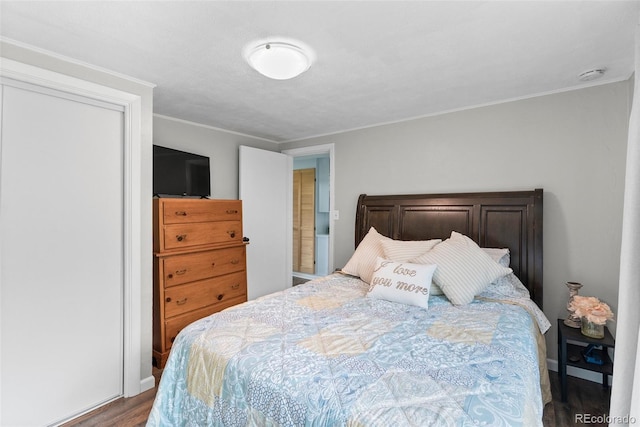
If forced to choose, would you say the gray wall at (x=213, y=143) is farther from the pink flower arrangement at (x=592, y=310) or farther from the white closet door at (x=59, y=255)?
the pink flower arrangement at (x=592, y=310)

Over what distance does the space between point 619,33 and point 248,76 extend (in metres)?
2.19

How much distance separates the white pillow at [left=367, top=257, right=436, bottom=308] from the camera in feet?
6.71

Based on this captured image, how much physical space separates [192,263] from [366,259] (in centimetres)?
159

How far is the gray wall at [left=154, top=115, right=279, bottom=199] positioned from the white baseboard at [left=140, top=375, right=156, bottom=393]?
196cm

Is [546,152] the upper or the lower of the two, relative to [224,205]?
upper

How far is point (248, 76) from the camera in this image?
2.21 m

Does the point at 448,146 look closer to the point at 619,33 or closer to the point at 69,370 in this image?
the point at 619,33

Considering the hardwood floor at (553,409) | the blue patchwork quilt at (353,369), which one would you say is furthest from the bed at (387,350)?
the hardwood floor at (553,409)

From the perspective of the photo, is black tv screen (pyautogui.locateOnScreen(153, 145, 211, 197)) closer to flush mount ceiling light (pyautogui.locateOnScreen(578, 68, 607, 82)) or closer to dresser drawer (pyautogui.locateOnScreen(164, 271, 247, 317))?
dresser drawer (pyautogui.locateOnScreen(164, 271, 247, 317))

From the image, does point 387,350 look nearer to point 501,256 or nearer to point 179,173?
point 501,256

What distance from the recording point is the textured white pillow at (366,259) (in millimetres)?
2681

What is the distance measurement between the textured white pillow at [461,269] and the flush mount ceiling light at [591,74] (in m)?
1.40

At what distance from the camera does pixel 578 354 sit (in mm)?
2260

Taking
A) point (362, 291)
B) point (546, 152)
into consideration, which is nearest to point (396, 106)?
point (546, 152)
